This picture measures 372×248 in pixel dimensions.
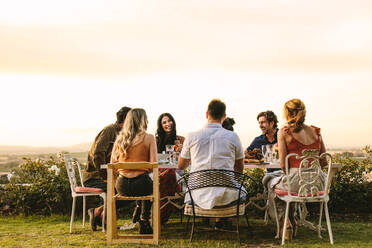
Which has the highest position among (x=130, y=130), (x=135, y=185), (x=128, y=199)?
(x=130, y=130)

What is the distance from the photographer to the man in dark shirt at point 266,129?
7609mm

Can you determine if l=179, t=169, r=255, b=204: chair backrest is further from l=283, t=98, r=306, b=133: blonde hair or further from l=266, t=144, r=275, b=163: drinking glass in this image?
l=283, t=98, r=306, b=133: blonde hair

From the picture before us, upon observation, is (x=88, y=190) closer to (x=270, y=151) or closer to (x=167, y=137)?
(x=167, y=137)

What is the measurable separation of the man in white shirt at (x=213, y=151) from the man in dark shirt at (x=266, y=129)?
1819mm

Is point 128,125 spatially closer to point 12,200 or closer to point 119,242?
point 119,242

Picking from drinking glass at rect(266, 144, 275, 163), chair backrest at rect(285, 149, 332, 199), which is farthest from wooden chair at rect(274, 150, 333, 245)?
drinking glass at rect(266, 144, 275, 163)

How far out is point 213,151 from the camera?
18.7ft

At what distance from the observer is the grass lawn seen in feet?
19.7

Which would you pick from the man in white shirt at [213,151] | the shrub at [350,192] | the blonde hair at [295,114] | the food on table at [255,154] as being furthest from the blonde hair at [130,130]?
the shrub at [350,192]

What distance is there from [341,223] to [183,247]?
3.20m

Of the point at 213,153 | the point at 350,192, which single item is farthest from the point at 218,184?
the point at 350,192

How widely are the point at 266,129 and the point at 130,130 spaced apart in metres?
2.47

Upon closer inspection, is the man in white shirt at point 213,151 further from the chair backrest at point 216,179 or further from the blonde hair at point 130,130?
the blonde hair at point 130,130

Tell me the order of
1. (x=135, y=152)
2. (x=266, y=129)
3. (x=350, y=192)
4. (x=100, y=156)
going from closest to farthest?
(x=135, y=152) → (x=100, y=156) → (x=266, y=129) → (x=350, y=192)
